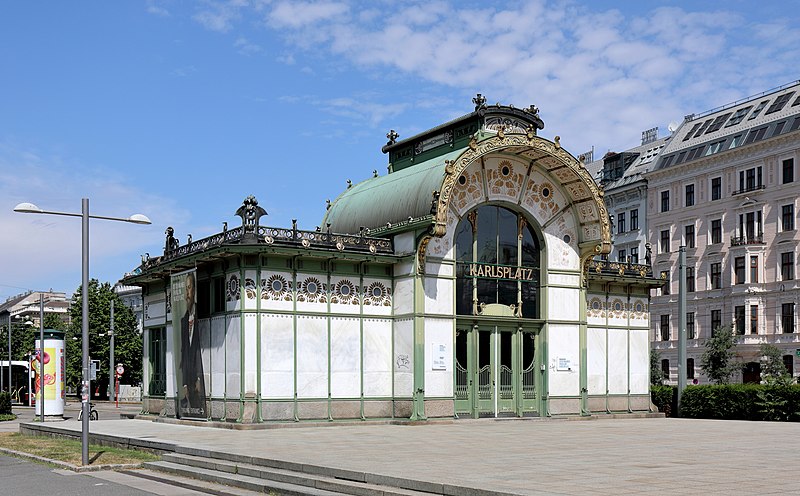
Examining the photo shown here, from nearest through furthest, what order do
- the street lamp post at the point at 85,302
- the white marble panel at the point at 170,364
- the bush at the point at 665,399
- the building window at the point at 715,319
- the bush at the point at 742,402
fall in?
the street lamp post at the point at 85,302, the white marble panel at the point at 170,364, the bush at the point at 742,402, the bush at the point at 665,399, the building window at the point at 715,319

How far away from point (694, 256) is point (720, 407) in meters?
35.3

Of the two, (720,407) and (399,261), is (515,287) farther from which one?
(720,407)

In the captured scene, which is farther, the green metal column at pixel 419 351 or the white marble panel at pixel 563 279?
the white marble panel at pixel 563 279

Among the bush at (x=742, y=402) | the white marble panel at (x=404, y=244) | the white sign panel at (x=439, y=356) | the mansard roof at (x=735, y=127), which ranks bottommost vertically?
the bush at (x=742, y=402)

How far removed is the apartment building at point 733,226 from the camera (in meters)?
63.5

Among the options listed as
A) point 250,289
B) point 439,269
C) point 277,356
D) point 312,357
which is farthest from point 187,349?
point 439,269

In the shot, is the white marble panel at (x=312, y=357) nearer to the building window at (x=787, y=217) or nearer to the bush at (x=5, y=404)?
the bush at (x=5, y=404)

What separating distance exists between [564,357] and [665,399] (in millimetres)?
7510

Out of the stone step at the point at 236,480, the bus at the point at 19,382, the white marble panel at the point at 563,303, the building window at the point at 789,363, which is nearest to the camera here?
the stone step at the point at 236,480

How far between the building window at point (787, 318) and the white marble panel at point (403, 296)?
131 ft

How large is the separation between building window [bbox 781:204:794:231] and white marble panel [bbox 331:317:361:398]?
42213 mm

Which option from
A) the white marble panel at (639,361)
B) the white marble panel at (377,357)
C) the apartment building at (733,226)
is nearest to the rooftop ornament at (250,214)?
the white marble panel at (377,357)

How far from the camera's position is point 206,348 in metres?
32.1

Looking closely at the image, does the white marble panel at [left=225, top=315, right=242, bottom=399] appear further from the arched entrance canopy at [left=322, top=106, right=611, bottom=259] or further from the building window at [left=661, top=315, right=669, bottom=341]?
the building window at [left=661, top=315, right=669, bottom=341]
